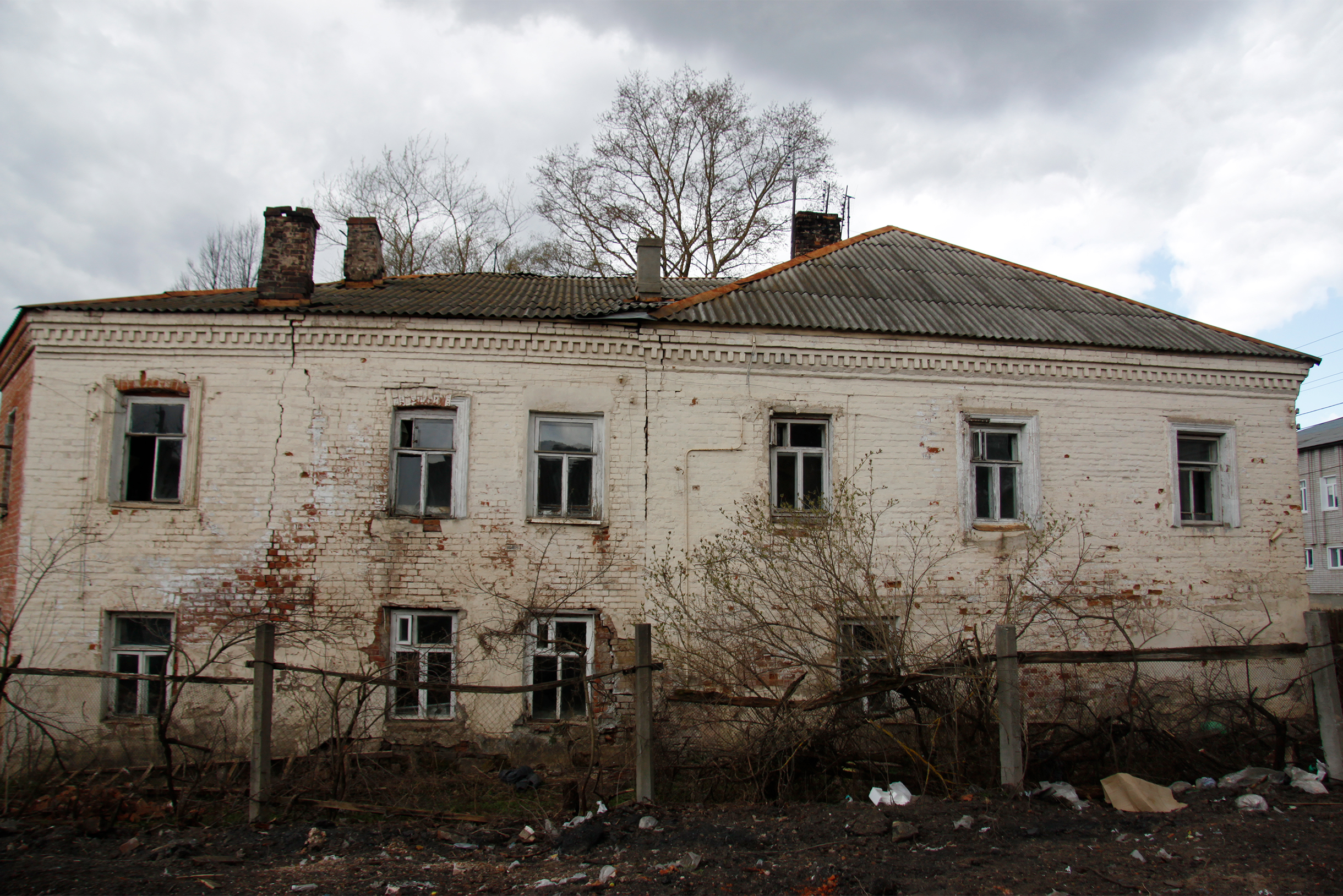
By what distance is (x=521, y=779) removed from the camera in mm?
7926

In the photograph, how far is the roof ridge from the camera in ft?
32.2

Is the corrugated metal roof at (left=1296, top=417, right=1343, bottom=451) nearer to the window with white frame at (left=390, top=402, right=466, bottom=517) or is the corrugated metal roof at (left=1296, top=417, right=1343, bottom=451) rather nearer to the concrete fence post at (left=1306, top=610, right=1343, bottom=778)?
the concrete fence post at (left=1306, top=610, right=1343, bottom=778)

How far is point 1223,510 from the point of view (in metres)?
10.5

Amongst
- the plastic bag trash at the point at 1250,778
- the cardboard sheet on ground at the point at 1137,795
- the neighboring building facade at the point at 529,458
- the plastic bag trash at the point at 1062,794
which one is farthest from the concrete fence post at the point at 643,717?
the plastic bag trash at the point at 1250,778

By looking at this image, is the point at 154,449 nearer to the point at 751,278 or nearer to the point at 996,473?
the point at 751,278

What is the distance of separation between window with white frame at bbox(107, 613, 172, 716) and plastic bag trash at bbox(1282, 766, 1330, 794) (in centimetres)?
1066

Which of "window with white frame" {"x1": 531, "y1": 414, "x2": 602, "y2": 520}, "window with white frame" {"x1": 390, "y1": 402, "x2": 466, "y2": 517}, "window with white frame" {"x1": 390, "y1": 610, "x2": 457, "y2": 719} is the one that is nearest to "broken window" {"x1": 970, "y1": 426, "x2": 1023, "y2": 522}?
"window with white frame" {"x1": 531, "y1": 414, "x2": 602, "y2": 520}

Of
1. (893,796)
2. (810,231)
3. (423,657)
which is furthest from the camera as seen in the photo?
(810,231)

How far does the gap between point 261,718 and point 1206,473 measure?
11.4 metres

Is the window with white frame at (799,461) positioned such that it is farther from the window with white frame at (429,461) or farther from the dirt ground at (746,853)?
the dirt ground at (746,853)

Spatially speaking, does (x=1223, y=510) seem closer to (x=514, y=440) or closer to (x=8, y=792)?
(x=514, y=440)

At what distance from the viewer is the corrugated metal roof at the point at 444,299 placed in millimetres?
9328

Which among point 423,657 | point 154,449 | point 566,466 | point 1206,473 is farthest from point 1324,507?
point 154,449

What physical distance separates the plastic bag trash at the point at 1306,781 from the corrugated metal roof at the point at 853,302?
5.39 meters
